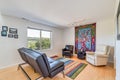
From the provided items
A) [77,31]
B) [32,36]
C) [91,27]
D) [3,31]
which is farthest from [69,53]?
[3,31]

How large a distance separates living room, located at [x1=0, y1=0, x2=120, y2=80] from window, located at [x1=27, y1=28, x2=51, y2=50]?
0.06 meters

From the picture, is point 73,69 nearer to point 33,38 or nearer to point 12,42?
point 33,38

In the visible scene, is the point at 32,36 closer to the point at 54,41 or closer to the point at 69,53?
the point at 54,41

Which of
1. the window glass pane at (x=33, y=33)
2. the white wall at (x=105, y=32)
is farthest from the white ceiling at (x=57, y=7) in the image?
the window glass pane at (x=33, y=33)

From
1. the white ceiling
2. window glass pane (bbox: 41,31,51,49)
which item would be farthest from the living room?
window glass pane (bbox: 41,31,51,49)

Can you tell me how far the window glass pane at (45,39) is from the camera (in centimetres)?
467

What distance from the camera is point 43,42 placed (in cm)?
472

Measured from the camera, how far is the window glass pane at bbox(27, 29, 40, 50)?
4020 mm

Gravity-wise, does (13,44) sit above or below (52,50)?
above

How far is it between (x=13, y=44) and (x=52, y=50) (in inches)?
97.9

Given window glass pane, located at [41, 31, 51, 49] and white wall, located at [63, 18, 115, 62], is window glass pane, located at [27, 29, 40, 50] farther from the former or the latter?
white wall, located at [63, 18, 115, 62]

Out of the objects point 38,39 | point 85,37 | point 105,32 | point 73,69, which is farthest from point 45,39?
point 105,32

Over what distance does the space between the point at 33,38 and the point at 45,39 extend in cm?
85

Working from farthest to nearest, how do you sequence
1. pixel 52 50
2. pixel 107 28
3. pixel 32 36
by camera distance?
pixel 52 50 → pixel 32 36 → pixel 107 28
